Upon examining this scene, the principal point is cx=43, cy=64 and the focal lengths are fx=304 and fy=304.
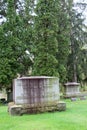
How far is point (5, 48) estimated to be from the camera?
2259 cm

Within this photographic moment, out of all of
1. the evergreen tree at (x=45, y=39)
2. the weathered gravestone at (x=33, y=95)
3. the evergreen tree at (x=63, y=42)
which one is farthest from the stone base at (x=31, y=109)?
the evergreen tree at (x=63, y=42)

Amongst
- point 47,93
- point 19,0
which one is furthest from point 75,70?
point 47,93

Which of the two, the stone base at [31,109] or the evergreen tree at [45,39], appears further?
the evergreen tree at [45,39]

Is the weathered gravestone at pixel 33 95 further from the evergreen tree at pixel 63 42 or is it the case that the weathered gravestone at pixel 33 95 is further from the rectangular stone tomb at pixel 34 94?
the evergreen tree at pixel 63 42

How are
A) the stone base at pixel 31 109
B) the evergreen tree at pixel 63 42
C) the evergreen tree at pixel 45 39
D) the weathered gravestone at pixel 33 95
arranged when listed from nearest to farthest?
the stone base at pixel 31 109
the weathered gravestone at pixel 33 95
the evergreen tree at pixel 45 39
the evergreen tree at pixel 63 42

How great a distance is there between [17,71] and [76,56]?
28.7ft

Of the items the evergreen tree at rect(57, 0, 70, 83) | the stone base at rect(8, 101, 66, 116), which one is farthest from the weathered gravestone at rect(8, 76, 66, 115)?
the evergreen tree at rect(57, 0, 70, 83)

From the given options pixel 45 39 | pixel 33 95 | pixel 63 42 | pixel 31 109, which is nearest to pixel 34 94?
pixel 33 95

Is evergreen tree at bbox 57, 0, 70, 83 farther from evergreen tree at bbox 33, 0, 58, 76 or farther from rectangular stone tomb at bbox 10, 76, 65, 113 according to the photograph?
rectangular stone tomb at bbox 10, 76, 65, 113

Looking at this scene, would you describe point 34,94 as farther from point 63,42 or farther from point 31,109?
point 63,42

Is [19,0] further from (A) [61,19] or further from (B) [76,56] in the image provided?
(B) [76,56]

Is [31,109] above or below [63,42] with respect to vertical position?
below

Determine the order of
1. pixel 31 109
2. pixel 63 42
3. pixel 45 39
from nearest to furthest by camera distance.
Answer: pixel 31 109 < pixel 45 39 < pixel 63 42

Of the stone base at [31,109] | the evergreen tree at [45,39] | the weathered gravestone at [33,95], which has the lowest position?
the stone base at [31,109]
